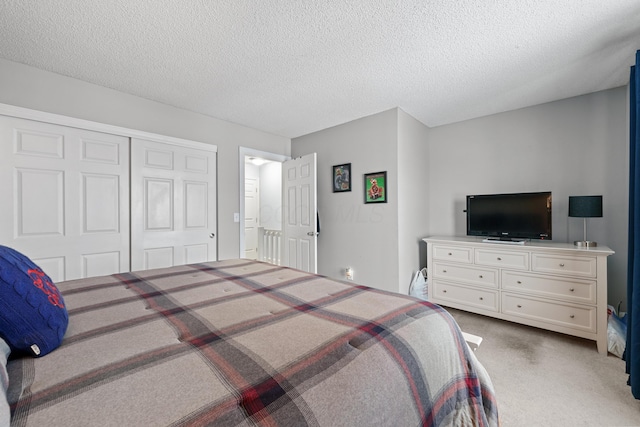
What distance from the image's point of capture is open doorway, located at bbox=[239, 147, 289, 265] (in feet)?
18.4

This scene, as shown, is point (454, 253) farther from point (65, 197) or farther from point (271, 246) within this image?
point (65, 197)

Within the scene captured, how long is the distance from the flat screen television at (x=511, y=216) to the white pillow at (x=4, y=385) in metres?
3.62

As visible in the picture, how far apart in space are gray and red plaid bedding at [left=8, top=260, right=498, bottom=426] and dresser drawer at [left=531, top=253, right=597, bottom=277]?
78.4 inches

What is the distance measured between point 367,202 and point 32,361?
122 inches

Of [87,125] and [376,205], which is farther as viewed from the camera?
[376,205]

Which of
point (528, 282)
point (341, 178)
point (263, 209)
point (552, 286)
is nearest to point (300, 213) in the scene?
point (341, 178)

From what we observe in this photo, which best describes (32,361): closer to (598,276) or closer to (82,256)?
(82,256)

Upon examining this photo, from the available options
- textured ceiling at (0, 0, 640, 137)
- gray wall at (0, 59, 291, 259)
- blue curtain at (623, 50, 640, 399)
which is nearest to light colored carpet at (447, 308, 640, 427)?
blue curtain at (623, 50, 640, 399)

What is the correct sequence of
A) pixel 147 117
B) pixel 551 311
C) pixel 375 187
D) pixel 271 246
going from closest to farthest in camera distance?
pixel 551 311 < pixel 147 117 < pixel 375 187 < pixel 271 246

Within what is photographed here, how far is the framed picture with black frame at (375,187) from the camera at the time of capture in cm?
325

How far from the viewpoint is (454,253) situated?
3.13 meters

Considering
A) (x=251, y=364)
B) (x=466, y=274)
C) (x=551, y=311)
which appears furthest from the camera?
(x=466, y=274)

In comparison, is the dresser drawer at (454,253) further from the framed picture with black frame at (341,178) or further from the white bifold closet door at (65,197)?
the white bifold closet door at (65,197)

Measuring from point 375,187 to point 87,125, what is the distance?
306 cm
